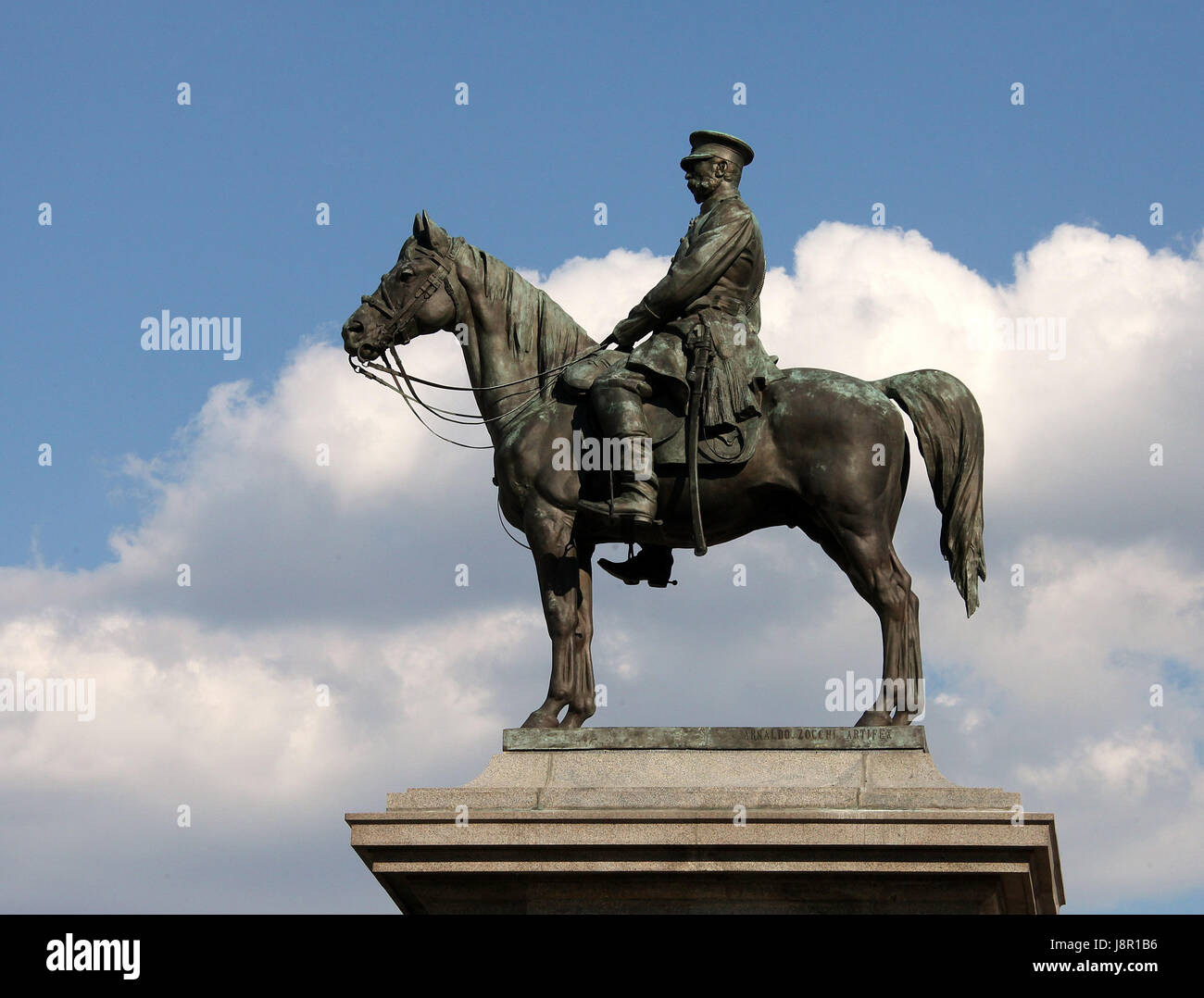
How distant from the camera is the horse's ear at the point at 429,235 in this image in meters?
17.3

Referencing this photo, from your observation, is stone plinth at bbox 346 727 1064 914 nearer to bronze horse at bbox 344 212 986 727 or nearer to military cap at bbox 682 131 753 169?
bronze horse at bbox 344 212 986 727

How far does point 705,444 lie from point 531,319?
6.56 feet

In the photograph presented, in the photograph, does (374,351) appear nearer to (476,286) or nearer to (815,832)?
(476,286)

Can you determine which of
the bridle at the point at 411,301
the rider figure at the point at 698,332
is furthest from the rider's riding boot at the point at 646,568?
the bridle at the point at 411,301

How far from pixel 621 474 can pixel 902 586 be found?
2275 mm

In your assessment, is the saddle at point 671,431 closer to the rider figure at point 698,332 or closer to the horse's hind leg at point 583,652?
the rider figure at point 698,332

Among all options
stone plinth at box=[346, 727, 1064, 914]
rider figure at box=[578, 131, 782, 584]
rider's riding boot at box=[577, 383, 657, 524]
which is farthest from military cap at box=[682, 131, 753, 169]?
stone plinth at box=[346, 727, 1064, 914]

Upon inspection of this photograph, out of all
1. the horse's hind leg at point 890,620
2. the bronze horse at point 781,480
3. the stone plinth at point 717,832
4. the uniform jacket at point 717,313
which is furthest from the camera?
the uniform jacket at point 717,313

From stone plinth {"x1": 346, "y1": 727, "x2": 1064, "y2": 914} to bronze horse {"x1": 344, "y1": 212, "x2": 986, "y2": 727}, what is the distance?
0.61m

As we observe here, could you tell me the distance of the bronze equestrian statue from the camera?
1606cm

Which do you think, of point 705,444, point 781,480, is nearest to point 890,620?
point 781,480

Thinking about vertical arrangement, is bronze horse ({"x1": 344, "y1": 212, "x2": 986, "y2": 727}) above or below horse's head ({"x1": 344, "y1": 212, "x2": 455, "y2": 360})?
below

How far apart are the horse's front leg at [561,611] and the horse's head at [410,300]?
1885mm

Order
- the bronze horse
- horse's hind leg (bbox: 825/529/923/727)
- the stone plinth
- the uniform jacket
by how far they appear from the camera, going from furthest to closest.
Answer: the uniform jacket, the bronze horse, horse's hind leg (bbox: 825/529/923/727), the stone plinth
